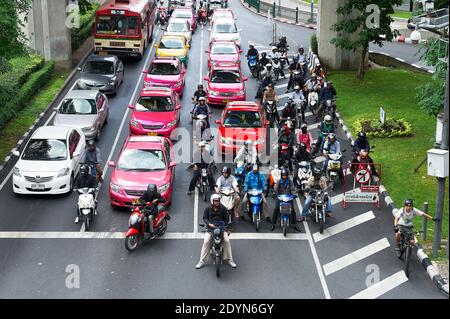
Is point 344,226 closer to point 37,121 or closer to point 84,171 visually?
point 84,171

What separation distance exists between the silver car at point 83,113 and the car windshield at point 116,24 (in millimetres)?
11168

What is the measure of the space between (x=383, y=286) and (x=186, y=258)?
15.3ft

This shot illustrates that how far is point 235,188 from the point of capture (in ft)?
69.3

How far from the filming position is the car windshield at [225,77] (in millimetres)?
33812

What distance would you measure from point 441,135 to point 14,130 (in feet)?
54.3

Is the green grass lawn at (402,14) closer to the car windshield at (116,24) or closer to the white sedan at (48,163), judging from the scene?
the car windshield at (116,24)

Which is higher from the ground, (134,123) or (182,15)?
(182,15)

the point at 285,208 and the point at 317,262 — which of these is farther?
the point at 285,208

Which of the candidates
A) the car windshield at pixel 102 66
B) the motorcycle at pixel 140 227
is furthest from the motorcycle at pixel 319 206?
the car windshield at pixel 102 66

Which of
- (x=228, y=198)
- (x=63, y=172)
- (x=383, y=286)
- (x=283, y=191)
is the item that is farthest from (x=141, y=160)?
(x=383, y=286)

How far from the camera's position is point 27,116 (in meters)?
31.2

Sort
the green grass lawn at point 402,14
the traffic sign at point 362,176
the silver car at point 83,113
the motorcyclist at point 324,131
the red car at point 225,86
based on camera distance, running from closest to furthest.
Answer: the traffic sign at point 362,176 → the motorcyclist at point 324,131 → the silver car at point 83,113 → the red car at point 225,86 → the green grass lawn at point 402,14

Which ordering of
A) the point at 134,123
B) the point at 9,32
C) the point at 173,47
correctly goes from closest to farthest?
the point at 9,32
the point at 134,123
the point at 173,47

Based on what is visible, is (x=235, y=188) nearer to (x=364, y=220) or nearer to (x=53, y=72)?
(x=364, y=220)
